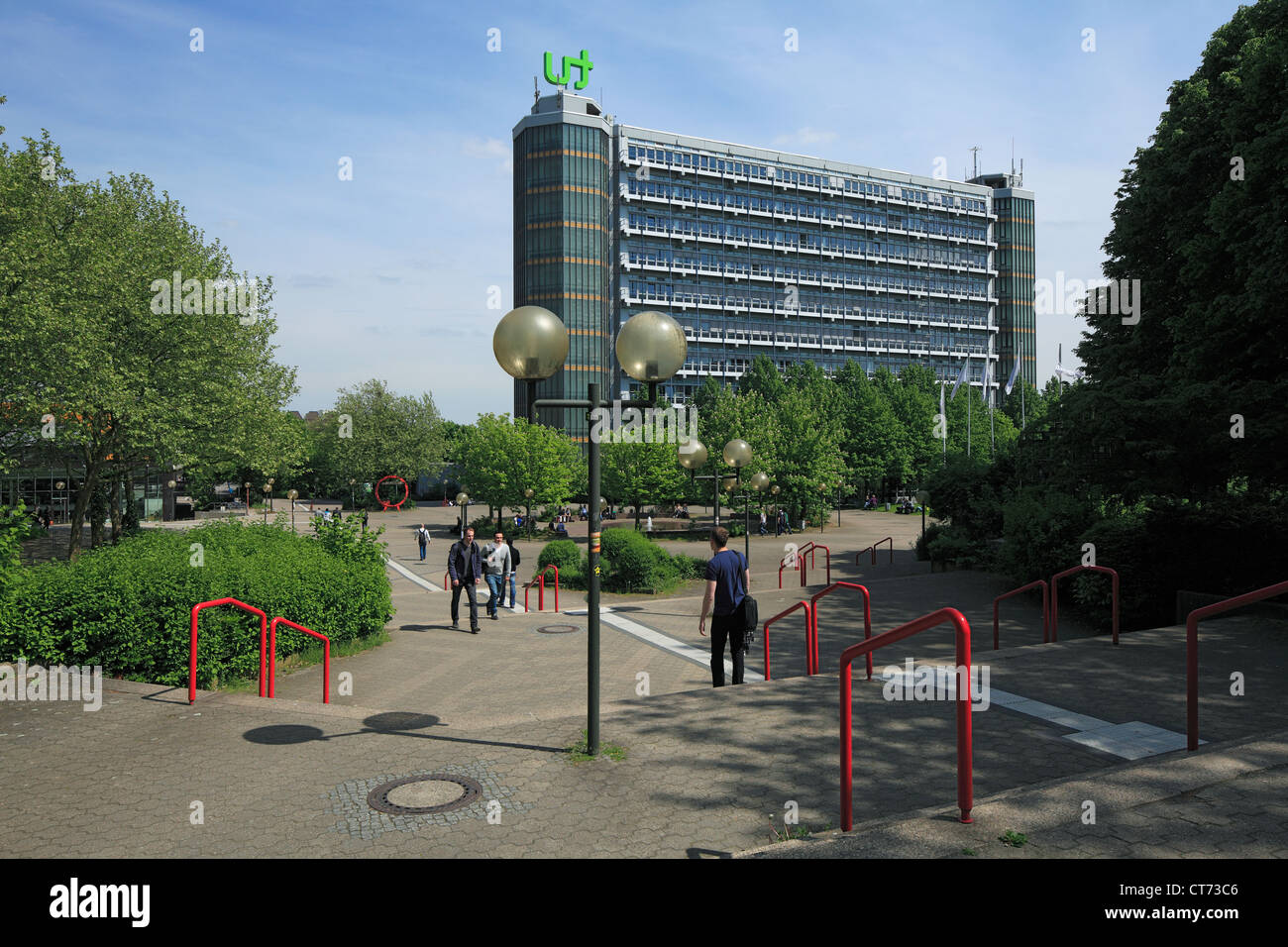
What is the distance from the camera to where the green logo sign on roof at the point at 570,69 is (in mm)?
93750

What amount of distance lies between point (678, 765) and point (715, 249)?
97.3m

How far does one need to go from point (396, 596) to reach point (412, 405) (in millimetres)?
62316

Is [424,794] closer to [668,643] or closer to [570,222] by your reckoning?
[668,643]

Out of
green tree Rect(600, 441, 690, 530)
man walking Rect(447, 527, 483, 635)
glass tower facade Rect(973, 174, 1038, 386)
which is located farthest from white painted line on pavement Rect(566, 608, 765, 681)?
glass tower facade Rect(973, 174, 1038, 386)

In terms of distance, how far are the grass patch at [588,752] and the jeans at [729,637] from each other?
2.12 metres

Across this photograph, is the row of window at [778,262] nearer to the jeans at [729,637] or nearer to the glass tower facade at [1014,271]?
the glass tower facade at [1014,271]

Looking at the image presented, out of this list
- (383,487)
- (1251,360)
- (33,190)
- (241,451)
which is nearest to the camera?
(1251,360)

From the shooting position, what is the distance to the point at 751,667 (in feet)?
36.3

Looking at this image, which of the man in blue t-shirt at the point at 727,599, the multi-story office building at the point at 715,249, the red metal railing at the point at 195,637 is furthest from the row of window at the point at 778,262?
the man in blue t-shirt at the point at 727,599

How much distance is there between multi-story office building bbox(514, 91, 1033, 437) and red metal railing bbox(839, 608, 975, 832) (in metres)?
85.1

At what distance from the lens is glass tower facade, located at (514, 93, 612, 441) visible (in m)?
93.5

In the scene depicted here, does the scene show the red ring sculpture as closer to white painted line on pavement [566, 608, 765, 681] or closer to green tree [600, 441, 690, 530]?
green tree [600, 441, 690, 530]

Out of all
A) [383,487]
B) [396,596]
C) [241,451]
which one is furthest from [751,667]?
[383,487]
